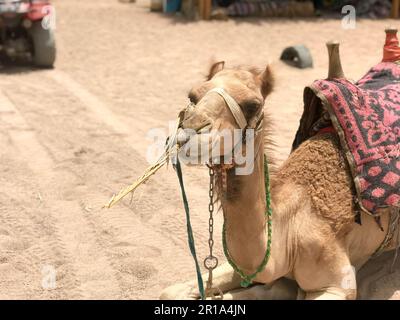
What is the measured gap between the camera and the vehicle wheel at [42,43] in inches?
391

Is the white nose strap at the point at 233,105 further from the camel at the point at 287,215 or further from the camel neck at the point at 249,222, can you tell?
the camel neck at the point at 249,222

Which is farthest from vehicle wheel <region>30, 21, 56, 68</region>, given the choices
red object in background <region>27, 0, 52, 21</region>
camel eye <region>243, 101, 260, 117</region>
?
camel eye <region>243, 101, 260, 117</region>

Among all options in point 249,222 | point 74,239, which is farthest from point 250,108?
point 74,239

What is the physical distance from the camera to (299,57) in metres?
10.5

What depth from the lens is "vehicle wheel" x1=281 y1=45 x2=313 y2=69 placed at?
34.4ft

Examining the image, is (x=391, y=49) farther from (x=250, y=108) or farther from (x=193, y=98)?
(x=193, y=98)

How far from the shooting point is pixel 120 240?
473 centimetres

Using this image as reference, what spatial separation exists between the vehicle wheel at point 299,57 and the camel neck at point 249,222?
7490 mm

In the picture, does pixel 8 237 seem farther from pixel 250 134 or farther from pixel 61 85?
pixel 61 85

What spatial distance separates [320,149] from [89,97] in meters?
5.46

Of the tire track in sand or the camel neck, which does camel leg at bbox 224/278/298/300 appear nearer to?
the camel neck

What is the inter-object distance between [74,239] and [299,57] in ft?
21.7

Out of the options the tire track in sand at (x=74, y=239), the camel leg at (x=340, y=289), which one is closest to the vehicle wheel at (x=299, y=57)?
the tire track in sand at (x=74, y=239)

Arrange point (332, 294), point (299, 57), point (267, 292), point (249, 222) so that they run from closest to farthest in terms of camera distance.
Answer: point (249, 222) < point (332, 294) < point (267, 292) < point (299, 57)
